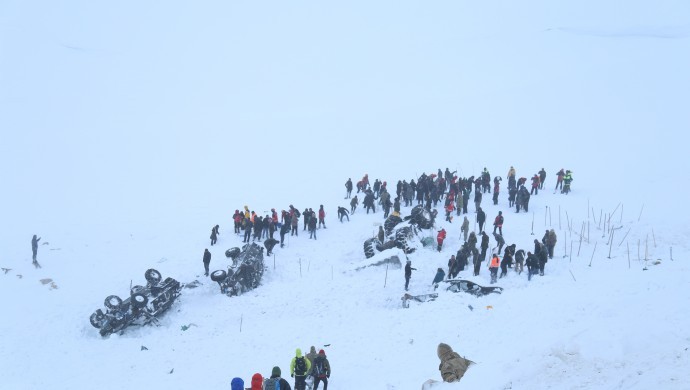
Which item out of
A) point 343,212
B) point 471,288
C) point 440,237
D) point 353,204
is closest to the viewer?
point 471,288

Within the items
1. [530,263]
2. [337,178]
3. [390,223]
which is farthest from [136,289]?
[337,178]

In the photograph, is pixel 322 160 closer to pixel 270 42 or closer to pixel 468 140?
pixel 468 140

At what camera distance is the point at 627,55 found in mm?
57031

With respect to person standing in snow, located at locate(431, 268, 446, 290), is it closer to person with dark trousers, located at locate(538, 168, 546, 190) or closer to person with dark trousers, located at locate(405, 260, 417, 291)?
person with dark trousers, located at locate(405, 260, 417, 291)

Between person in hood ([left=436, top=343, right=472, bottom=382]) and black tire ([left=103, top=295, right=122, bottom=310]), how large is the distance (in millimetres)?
11983

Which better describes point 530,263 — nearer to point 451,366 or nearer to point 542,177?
point 451,366

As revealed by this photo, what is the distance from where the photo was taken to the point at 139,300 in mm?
17094

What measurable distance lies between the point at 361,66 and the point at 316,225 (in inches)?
1920

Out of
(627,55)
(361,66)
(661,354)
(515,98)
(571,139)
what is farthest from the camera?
(361,66)

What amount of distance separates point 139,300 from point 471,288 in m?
11.6

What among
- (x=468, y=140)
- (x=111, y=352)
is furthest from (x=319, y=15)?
(x=111, y=352)

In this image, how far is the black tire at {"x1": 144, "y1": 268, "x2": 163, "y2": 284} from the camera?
61.6ft

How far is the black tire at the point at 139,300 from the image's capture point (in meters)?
17.0

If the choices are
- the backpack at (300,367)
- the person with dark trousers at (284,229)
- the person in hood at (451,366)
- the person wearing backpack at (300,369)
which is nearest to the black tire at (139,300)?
the person with dark trousers at (284,229)
